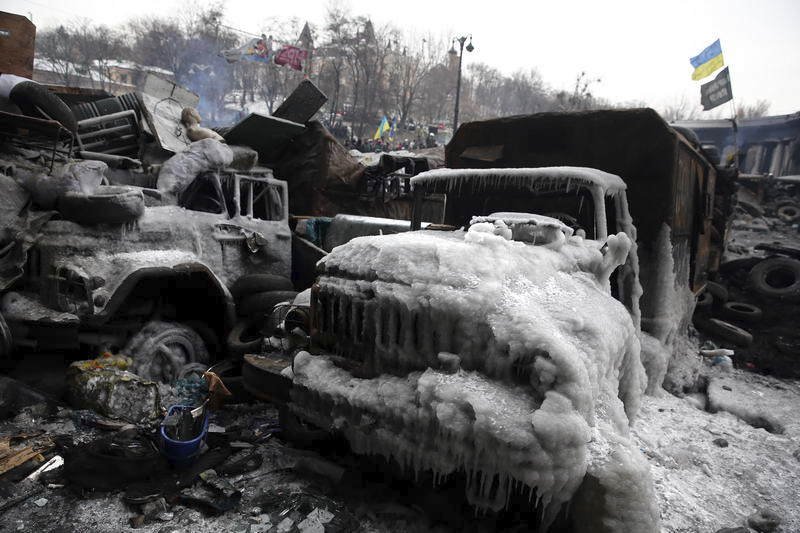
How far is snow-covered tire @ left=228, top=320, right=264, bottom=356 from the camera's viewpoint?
4.05 meters

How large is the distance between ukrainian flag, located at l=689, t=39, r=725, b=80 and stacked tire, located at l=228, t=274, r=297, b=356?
16.9 meters

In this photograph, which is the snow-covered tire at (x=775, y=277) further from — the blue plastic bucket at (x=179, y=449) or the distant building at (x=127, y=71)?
the distant building at (x=127, y=71)

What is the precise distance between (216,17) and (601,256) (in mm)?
37621

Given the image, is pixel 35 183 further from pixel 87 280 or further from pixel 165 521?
pixel 165 521

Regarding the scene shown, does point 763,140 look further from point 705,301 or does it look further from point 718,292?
point 705,301

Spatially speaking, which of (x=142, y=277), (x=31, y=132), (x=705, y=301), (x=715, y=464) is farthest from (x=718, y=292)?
(x=31, y=132)

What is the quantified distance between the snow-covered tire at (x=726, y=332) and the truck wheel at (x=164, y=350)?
299 inches

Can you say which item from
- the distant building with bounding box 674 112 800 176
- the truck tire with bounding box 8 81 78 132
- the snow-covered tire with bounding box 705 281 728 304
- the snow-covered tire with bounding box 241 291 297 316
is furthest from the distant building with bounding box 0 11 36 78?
the distant building with bounding box 674 112 800 176

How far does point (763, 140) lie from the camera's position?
88.0 ft

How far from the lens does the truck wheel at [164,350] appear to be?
3.78m

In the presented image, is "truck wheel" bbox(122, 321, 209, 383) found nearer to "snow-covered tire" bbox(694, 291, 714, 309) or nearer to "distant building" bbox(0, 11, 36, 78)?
"snow-covered tire" bbox(694, 291, 714, 309)

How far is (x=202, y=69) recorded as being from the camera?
32562mm

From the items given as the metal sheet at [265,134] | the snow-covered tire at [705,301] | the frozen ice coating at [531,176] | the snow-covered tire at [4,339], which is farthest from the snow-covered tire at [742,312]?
the snow-covered tire at [4,339]

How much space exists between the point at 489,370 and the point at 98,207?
373cm
